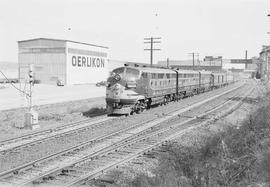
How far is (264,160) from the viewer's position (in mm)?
8375

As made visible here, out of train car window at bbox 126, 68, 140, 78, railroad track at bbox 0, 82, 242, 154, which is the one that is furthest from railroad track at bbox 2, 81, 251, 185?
train car window at bbox 126, 68, 140, 78

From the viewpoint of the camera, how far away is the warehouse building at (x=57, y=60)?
60.8m

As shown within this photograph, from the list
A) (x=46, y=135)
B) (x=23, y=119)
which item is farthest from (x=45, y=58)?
(x=46, y=135)

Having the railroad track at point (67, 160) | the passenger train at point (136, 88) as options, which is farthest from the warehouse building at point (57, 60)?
the railroad track at point (67, 160)

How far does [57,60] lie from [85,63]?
665 centimetres

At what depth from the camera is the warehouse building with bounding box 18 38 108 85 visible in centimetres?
6084

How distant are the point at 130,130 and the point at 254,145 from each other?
26.0ft

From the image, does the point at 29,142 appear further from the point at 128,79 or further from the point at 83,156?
the point at 128,79

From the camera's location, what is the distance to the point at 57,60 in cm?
6125

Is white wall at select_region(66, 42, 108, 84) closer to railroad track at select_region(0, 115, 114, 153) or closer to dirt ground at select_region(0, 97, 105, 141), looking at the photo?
dirt ground at select_region(0, 97, 105, 141)

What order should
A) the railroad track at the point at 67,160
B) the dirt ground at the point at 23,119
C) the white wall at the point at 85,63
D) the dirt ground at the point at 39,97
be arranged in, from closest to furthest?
the railroad track at the point at 67,160 → the dirt ground at the point at 23,119 → the dirt ground at the point at 39,97 → the white wall at the point at 85,63

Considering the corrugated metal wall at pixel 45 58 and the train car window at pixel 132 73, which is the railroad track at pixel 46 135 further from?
the corrugated metal wall at pixel 45 58

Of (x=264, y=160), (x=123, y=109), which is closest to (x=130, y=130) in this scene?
(x=123, y=109)

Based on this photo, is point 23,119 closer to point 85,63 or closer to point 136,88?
point 136,88
